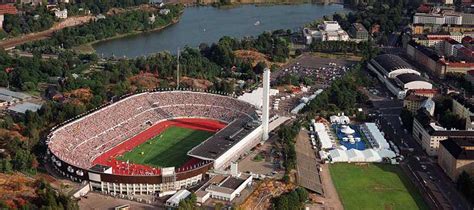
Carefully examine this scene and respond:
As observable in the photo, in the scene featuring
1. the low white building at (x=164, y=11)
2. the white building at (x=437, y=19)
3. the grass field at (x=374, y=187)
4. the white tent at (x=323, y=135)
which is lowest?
the grass field at (x=374, y=187)

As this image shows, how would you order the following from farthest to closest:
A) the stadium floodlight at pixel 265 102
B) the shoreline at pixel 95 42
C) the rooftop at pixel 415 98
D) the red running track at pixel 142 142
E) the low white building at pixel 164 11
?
the low white building at pixel 164 11, the shoreline at pixel 95 42, the rooftop at pixel 415 98, the stadium floodlight at pixel 265 102, the red running track at pixel 142 142

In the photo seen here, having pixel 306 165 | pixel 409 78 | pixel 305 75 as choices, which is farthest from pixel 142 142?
pixel 409 78

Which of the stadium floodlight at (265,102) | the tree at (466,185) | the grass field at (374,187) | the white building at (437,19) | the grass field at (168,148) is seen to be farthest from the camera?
the white building at (437,19)

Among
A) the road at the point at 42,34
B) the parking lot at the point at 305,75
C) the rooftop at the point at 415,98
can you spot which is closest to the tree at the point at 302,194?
the parking lot at the point at 305,75

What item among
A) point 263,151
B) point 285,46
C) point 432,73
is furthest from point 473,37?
point 263,151

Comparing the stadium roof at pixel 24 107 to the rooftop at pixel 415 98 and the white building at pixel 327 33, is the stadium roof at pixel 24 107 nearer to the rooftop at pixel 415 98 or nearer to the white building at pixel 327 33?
the rooftop at pixel 415 98

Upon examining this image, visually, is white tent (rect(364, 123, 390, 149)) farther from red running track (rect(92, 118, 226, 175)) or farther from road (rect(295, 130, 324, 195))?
red running track (rect(92, 118, 226, 175))

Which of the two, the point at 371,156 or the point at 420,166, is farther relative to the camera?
the point at 371,156

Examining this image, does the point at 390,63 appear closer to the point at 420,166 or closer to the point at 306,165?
the point at 420,166
